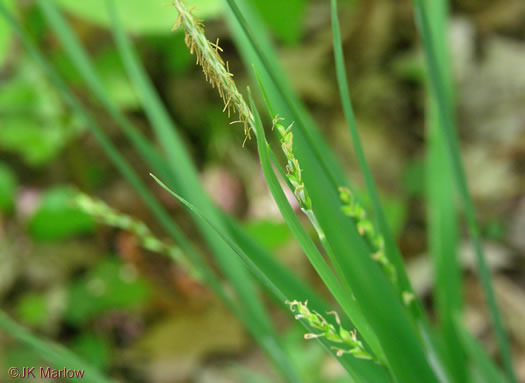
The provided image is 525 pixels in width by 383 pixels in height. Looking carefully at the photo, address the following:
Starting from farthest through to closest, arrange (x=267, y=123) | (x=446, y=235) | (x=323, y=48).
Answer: (x=323, y=48) < (x=267, y=123) < (x=446, y=235)

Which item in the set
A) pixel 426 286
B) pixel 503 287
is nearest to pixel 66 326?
pixel 426 286

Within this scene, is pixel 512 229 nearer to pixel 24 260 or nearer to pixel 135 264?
pixel 135 264

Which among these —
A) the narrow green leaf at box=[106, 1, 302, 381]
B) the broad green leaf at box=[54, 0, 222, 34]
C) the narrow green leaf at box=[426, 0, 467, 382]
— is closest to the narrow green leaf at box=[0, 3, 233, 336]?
the narrow green leaf at box=[106, 1, 302, 381]

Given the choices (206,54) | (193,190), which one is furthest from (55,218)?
(206,54)

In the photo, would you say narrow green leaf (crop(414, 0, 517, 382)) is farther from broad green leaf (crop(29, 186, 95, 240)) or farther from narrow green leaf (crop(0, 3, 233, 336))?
broad green leaf (crop(29, 186, 95, 240))

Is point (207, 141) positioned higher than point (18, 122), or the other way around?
point (18, 122)

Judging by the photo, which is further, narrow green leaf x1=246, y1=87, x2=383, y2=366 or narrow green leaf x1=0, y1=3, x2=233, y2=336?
narrow green leaf x1=0, y1=3, x2=233, y2=336

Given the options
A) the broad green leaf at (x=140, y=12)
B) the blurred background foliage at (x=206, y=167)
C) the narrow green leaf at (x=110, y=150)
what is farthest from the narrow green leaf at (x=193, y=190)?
the broad green leaf at (x=140, y=12)
